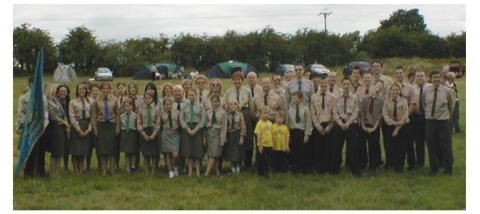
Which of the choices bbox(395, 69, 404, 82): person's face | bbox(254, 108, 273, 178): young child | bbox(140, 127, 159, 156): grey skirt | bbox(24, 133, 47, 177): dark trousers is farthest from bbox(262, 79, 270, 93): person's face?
bbox(24, 133, 47, 177): dark trousers

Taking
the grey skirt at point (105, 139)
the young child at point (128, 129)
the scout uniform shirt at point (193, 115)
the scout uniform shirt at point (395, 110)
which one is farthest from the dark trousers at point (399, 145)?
the grey skirt at point (105, 139)

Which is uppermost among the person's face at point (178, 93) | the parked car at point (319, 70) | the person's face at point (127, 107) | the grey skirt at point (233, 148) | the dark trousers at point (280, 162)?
the parked car at point (319, 70)

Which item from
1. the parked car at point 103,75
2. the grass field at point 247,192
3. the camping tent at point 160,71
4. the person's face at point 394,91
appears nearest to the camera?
the grass field at point 247,192

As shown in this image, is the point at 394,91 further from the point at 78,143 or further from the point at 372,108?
the point at 78,143

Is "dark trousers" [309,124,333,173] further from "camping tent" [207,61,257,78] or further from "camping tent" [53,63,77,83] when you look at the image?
"camping tent" [207,61,257,78]

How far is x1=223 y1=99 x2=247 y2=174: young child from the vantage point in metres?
8.57

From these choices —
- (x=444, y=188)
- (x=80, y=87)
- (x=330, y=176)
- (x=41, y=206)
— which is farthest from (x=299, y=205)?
(x=80, y=87)

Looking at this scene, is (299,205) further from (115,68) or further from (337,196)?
(115,68)

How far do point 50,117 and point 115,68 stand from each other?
113 ft

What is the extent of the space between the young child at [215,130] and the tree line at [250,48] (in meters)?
30.8

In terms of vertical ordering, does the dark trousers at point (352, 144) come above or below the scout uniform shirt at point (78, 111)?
below

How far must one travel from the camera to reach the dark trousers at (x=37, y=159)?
845cm

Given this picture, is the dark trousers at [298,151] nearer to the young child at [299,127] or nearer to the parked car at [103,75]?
the young child at [299,127]

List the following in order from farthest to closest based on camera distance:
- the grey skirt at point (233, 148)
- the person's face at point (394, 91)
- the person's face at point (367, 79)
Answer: the person's face at point (367, 79), the grey skirt at point (233, 148), the person's face at point (394, 91)
